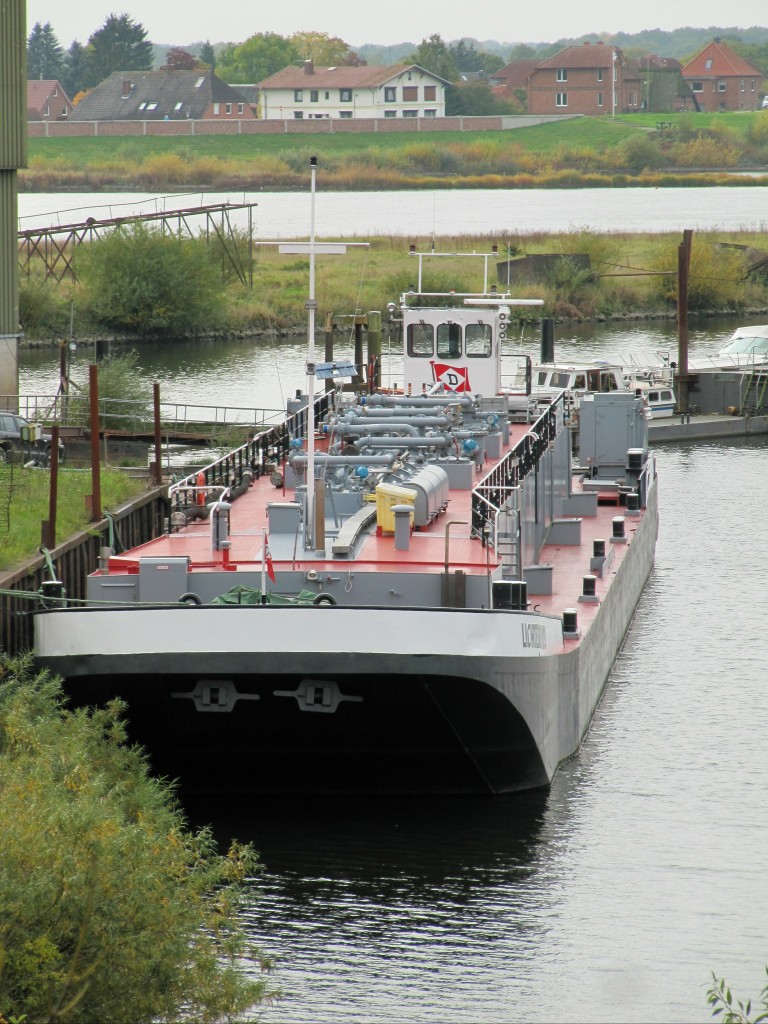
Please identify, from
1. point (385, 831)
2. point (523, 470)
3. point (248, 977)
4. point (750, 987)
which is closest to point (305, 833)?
point (385, 831)

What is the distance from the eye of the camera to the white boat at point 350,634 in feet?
55.1

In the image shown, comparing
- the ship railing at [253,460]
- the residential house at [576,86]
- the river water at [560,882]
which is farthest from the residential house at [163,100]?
the river water at [560,882]

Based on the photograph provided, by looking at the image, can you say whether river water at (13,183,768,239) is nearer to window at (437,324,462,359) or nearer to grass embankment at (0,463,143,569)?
window at (437,324,462,359)

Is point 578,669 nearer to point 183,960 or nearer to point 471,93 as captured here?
point 183,960

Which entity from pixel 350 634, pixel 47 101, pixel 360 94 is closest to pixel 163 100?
pixel 47 101

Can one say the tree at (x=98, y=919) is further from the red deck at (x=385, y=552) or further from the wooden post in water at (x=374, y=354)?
the wooden post in water at (x=374, y=354)

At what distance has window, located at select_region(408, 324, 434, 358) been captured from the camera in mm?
29719

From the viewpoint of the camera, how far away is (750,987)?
50.6 ft

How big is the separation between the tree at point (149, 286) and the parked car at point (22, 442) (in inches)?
1231

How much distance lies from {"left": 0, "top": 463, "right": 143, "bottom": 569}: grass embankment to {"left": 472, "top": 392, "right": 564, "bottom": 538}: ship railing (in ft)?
18.5

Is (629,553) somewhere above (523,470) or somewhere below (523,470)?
below

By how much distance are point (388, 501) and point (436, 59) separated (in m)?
177

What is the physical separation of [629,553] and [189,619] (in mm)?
11928

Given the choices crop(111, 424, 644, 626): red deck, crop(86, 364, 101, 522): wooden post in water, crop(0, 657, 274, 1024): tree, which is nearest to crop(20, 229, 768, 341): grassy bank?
crop(111, 424, 644, 626): red deck
